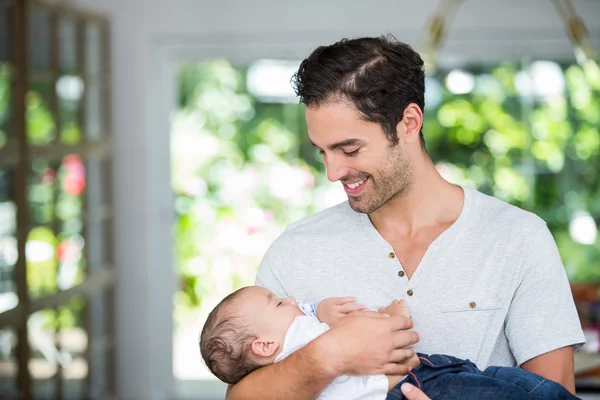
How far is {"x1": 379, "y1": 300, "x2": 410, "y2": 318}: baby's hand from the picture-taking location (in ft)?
5.81

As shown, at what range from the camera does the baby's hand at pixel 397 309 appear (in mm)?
1771

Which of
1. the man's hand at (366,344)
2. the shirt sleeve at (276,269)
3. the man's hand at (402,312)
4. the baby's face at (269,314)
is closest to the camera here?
the man's hand at (366,344)

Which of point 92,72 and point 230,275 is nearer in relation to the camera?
point 92,72

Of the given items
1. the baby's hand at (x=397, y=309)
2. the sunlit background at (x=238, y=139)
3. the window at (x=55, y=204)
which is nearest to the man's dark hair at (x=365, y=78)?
the baby's hand at (x=397, y=309)

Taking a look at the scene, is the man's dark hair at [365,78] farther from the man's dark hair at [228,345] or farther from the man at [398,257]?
the man's dark hair at [228,345]

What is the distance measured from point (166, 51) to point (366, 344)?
4.39m

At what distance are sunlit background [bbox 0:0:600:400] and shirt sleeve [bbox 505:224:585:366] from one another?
3.68 m

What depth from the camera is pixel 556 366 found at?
1750mm

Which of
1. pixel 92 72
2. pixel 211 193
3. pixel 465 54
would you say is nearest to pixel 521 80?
→ pixel 465 54

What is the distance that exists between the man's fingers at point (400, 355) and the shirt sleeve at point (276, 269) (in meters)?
0.37

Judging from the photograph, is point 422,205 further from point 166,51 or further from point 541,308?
point 166,51

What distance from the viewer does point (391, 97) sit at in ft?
6.09

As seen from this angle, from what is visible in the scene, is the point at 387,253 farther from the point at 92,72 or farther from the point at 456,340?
the point at 92,72

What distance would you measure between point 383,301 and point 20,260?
248 centimetres
